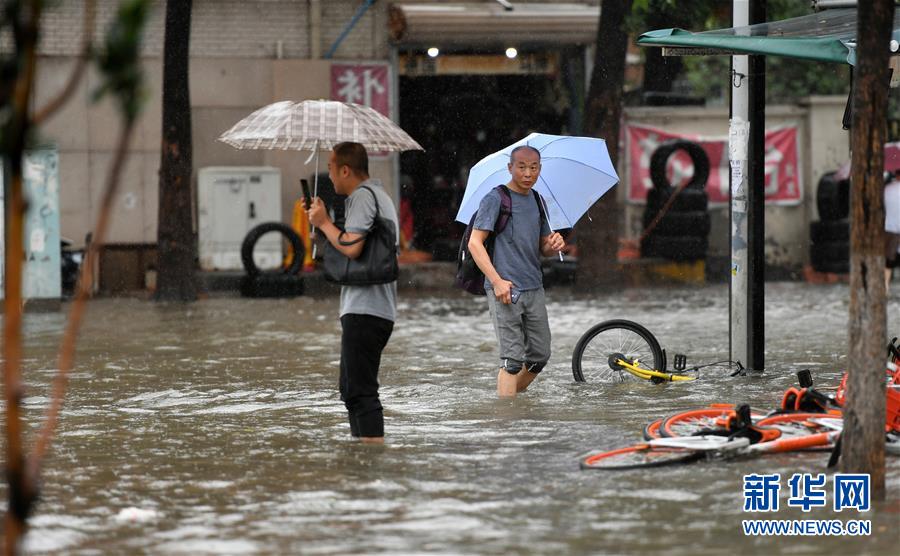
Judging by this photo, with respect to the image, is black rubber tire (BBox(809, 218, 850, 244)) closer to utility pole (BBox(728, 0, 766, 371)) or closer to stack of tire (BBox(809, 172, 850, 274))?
stack of tire (BBox(809, 172, 850, 274))

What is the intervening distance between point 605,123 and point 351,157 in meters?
13.0

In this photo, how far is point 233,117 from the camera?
2288 centimetres

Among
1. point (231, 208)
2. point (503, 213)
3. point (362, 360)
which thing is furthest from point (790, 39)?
point (231, 208)

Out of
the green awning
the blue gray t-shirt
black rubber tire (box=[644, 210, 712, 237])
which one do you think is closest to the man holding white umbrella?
the blue gray t-shirt

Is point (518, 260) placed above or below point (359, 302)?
above

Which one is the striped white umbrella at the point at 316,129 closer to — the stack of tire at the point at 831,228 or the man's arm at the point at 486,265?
the man's arm at the point at 486,265

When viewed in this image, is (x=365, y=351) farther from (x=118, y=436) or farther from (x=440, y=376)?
(x=440, y=376)

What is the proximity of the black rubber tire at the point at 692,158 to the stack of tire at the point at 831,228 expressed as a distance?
1.83 metres

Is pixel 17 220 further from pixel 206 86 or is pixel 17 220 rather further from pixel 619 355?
pixel 206 86

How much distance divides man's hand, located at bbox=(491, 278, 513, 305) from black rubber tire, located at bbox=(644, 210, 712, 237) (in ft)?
43.7

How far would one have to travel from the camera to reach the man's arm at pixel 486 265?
31.4 ft

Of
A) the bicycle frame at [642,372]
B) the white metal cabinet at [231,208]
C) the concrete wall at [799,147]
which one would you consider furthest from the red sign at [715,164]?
the bicycle frame at [642,372]

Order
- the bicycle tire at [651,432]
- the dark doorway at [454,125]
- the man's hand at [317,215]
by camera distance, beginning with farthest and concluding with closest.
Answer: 1. the dark doorway at [454,125]
2. the man's hand at [317,215]
3. the bicycle tire at [651,432]

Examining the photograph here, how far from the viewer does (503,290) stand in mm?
9609
